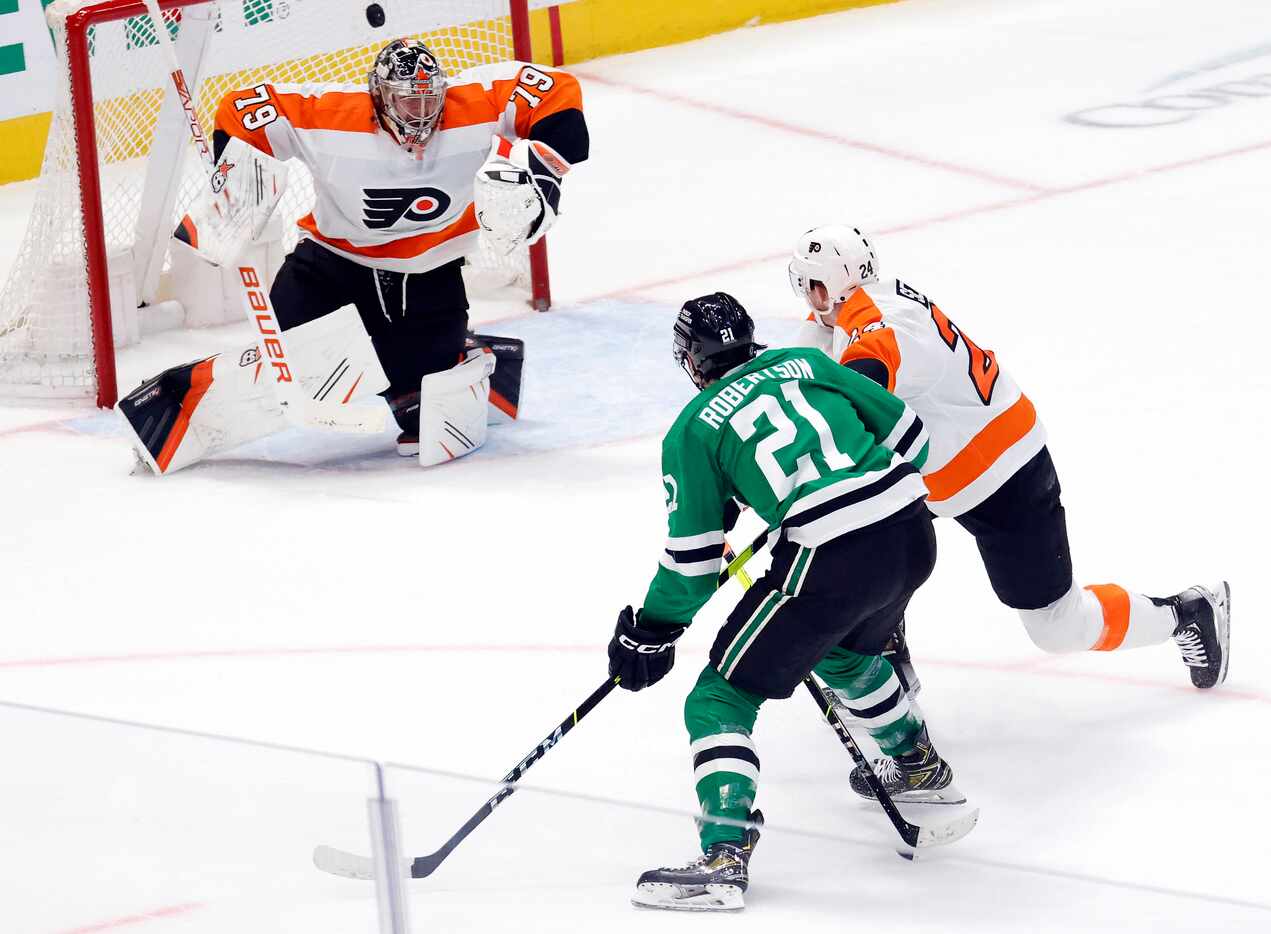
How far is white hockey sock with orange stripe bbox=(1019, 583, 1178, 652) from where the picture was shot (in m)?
3.36

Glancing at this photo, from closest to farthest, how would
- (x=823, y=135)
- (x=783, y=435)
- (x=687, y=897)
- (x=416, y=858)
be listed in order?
(x=416, y=858) → (x=687, y=897) → (x=783, y=435) → (x=823, y=135)

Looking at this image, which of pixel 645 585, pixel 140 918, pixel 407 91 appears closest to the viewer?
pixel 140 918

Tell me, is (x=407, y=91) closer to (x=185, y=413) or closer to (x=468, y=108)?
(x=468, y=108)

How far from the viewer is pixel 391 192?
16.0 feet

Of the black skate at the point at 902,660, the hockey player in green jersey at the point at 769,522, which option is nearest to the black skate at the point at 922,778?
the hockey player in green jersey at the point at 769,522

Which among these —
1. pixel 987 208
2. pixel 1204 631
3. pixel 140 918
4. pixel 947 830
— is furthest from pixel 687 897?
pixel 987 208

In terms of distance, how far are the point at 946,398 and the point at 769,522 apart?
0.54 m

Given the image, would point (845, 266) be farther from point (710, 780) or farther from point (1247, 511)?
point (1247, 511)

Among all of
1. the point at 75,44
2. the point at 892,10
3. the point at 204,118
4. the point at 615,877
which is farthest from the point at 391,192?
the point at 892,10

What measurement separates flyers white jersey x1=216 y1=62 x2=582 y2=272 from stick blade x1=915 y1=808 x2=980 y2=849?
7.86ft

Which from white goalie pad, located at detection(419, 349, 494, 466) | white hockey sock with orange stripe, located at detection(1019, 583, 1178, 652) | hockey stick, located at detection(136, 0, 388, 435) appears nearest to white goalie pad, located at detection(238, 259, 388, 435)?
hockey stick, located at detection(136, 0, 388, 435)

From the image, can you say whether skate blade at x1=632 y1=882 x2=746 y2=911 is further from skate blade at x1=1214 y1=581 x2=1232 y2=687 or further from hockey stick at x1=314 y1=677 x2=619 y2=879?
skate blade at x1=1214 y1=581 x2=1232 y2=687

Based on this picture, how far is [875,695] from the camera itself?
305 centimetres

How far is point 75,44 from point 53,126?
0.30 m
